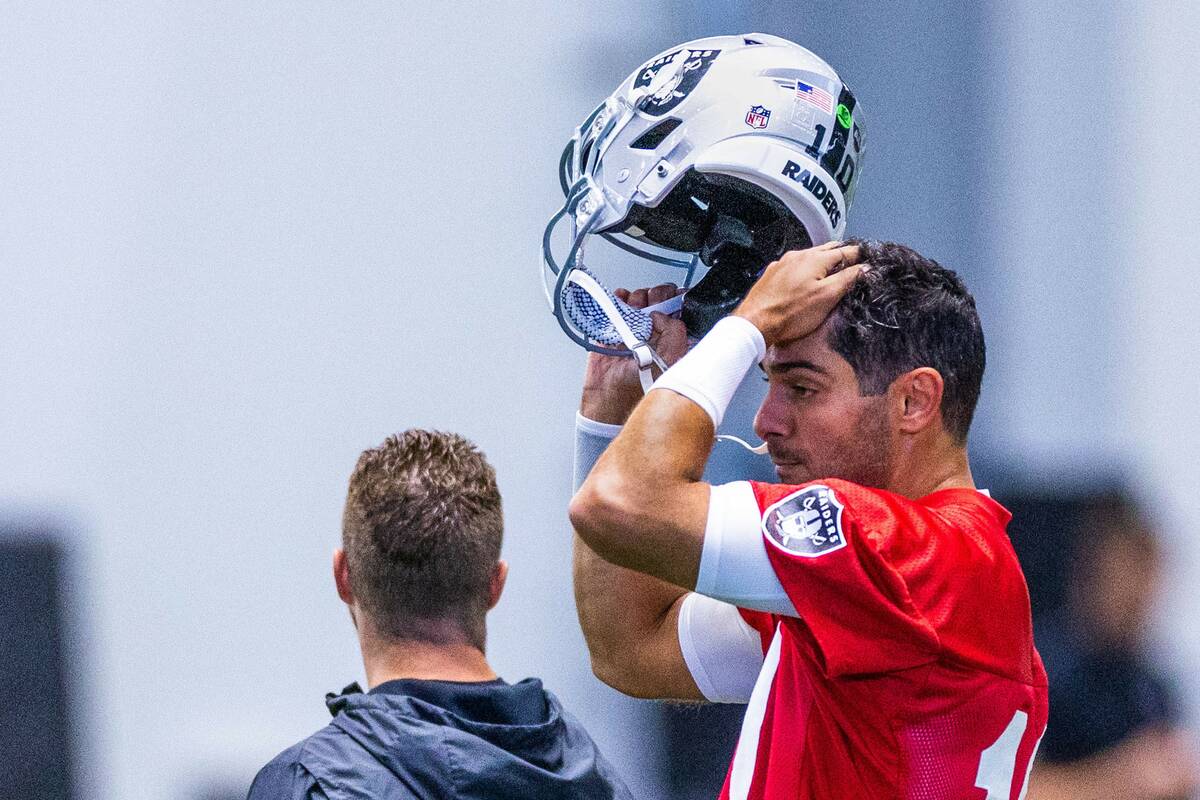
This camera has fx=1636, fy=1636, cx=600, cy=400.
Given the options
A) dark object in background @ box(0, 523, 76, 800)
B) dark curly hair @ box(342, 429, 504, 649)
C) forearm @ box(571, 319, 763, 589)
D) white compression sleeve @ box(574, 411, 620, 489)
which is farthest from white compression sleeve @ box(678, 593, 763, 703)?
dark object in background @ box(0, 523, 76, 800)

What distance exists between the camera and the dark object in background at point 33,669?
3672mm

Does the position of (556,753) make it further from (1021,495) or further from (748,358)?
(1021,495)

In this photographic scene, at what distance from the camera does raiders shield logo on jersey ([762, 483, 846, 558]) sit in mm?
1785

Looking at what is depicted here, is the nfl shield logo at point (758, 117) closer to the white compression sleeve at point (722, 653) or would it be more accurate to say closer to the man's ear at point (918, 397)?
the man's ear at point (918, 397)

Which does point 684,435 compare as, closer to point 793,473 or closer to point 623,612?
point 793,473

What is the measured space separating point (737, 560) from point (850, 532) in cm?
13

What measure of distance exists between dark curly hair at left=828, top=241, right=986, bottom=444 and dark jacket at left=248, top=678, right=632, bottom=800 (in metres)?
0.56

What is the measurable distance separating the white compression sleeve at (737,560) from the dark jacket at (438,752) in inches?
11.8

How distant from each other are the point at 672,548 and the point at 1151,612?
1.99 m

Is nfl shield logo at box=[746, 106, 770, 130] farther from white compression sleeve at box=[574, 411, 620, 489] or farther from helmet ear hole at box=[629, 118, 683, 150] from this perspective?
white compression sleeve at box=[574, 411, 620, 489]

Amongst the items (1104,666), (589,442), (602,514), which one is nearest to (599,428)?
(589,442)

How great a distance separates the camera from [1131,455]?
12.7 ft

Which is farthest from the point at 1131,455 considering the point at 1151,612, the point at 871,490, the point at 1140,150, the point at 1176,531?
the point at 871,490

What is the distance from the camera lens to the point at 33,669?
3.72m
